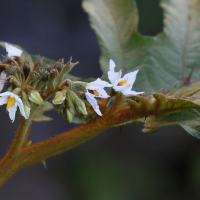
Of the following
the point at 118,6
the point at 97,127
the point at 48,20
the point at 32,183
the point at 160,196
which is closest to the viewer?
the point at 97,127

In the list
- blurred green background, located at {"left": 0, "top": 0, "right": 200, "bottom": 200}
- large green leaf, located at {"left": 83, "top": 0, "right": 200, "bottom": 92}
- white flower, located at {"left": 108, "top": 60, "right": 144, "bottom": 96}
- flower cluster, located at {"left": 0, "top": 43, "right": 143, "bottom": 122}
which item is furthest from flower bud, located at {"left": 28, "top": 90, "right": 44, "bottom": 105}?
blurred green background, located at {"left": 0, "top": 0, "right": 200, "bottom": 200}

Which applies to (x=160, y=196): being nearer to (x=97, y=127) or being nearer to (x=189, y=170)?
(x=189, y=170)

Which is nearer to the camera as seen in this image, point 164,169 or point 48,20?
point 164,169

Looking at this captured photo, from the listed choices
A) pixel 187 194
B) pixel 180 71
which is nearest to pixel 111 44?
pixel 180 71

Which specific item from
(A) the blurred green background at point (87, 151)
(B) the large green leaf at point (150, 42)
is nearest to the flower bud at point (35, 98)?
(B) the large green leaf at point (150, 42)

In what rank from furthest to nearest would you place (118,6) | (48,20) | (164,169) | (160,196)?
(48,20) → (164,169) → (160,196) → (118,6)

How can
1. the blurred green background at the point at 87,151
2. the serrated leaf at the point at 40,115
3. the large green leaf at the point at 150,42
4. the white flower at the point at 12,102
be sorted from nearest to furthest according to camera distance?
the white flower at the point at 12,102 → the serrated leaf at the point at 40,115 → the large green leaf at the point at 150,42 → the blurred green background at the point at 87,151

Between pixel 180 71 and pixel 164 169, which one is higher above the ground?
pixel 180 71

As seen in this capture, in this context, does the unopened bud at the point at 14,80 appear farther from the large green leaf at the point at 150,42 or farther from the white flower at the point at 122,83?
Result: the large green leaf at the point at 150,42
